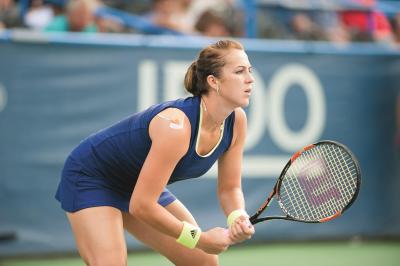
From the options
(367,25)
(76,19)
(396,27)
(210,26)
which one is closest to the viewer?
(76,19)

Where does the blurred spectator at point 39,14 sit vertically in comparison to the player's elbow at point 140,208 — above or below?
above

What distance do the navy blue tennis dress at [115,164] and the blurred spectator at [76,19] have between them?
312 centimetres

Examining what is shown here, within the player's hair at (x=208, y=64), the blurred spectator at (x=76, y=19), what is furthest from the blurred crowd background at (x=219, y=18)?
the player's hair at (x=208, y=64)

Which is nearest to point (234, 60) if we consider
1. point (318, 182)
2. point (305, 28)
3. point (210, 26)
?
point (318, 182)

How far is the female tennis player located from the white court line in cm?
318

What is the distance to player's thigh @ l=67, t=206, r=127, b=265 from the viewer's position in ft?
12.8

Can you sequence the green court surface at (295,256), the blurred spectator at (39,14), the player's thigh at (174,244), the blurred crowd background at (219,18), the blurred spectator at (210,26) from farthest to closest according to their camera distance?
the blurred spectator at (210,26), the blurred spectator at (39,14), the blurred crowd background at (219,18), the green court surface at (295,256), the player's thigh at (174,244)

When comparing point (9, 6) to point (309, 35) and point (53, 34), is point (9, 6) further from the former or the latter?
point (309, 35)

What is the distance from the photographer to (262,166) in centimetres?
759

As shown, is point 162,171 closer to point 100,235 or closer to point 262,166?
point 100,235

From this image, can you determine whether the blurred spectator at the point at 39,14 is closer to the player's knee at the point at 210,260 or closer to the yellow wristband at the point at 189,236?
the player's knee at the point at 210,260

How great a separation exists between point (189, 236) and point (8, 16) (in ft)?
13.5

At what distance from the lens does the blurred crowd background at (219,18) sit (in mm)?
7268

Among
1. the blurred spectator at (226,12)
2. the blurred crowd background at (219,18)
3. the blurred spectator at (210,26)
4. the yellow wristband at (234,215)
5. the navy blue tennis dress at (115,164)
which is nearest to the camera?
the navy blue tennis dress at (115,164)
